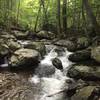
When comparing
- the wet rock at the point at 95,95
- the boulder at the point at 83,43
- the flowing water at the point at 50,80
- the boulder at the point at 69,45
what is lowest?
the flowing water at the point at 50,80

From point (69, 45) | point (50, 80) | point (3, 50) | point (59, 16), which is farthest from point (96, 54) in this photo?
point (59, 16)

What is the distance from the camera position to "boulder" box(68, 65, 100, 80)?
908 cm

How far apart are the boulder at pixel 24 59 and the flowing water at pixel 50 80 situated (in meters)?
0.45

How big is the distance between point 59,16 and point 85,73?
9479 mm

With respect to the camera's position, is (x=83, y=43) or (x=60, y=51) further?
(x=83, y=43)

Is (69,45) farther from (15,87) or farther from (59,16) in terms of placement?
(15,87)

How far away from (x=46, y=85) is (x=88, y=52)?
392 cm

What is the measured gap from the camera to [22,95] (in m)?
7.61

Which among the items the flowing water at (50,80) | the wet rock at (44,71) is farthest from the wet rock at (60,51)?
the wet rock at (44,71)

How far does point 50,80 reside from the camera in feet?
30.6

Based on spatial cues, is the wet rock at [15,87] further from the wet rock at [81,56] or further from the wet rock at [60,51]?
the wet rock at [60,51]

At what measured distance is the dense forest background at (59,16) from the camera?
15.6m

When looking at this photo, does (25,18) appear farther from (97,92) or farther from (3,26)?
(97,92)

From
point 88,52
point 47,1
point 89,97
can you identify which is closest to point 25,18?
point 47,1
